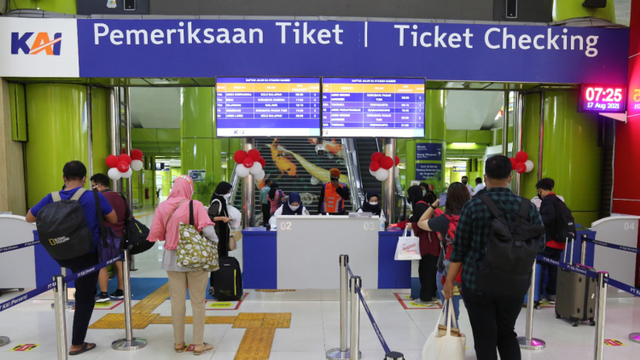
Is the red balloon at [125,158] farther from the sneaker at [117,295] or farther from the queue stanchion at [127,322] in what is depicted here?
the queue stanchion at [127,322]

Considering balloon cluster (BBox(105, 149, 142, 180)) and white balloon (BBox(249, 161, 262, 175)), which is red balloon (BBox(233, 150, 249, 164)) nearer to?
white balloon (BBox(249, 161, 262, 175))

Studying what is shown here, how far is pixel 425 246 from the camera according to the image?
504cm

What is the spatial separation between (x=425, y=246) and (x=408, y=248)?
21 cm

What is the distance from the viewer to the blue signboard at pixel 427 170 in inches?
516

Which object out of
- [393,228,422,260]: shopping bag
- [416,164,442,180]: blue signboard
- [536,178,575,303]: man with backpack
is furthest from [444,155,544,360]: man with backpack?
[416,164,442,180]: blue signboard

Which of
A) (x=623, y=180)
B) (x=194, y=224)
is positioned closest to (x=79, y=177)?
(x=194, y=224)

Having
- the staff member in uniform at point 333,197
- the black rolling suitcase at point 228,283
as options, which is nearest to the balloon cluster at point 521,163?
the staff member in uniform at point 333,197

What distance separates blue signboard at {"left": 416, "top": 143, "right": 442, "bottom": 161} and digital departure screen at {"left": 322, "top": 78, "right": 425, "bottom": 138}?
7698mm

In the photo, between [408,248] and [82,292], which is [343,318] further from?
[82,292]

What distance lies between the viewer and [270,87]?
18.7 ft

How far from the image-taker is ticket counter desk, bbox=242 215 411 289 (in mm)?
5297

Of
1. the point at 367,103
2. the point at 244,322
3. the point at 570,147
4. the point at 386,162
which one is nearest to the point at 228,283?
the point at 244,322

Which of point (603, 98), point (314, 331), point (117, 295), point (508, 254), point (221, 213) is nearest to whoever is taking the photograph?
point (508, 254)

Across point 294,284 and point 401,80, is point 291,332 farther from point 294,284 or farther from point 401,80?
point 401,80
